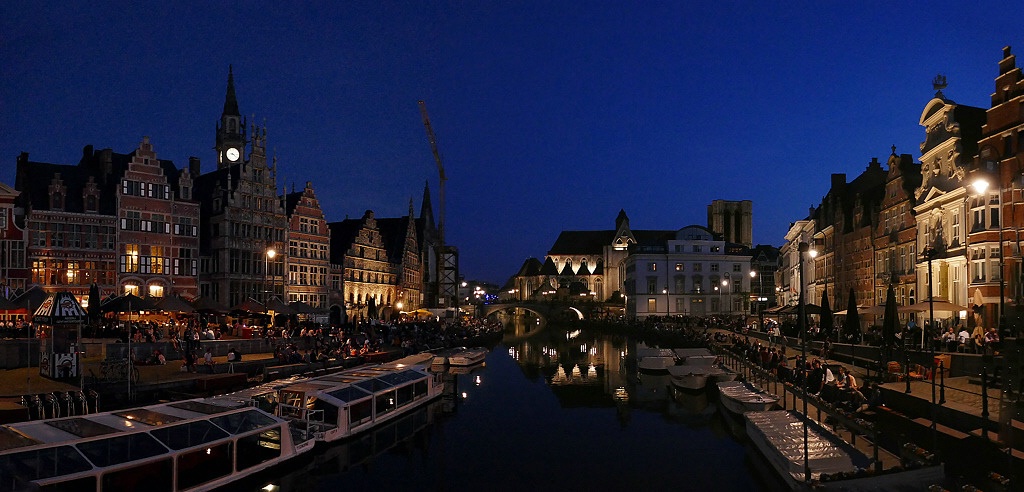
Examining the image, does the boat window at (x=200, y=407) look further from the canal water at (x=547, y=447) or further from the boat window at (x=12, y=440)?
the boat window at (x=12, y=440)

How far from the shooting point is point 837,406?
26.5m

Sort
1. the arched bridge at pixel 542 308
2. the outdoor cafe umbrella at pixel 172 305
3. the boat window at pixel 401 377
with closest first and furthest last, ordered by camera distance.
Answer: the boat window at pixel 401 377 < the outdoor cafe umbrella at pixel 172 305 < the arched bridge at pixel 542 308

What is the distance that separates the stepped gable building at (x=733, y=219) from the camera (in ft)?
472

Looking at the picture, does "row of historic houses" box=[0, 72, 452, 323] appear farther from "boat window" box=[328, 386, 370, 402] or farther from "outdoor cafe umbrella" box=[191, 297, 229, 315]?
"boat window" box=[328, 386, 370, 402]

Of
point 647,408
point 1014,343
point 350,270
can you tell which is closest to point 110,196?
point 350,270

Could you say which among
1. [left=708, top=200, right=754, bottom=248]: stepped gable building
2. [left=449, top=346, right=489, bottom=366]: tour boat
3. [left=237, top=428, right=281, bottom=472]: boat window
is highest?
[left=708, top=200, right=754, bottom=248]: stepped gable building

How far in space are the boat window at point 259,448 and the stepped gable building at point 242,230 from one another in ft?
119

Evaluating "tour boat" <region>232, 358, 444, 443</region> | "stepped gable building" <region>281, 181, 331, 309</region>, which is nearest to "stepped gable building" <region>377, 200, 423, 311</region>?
"stepped gable building" <region>281, 181, 331, 309</region>

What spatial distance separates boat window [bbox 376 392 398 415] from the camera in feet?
101

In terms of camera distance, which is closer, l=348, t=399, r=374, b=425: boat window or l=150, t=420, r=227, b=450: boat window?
l=150, t=420, r=227, b=450: boat window

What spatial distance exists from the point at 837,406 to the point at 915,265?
22621 mm

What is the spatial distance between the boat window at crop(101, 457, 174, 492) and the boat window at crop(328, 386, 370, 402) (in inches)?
396

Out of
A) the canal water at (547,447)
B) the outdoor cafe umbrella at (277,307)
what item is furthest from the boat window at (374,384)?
the outdoor cafe umbrella at (277,307)

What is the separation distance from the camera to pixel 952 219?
1487 inches
